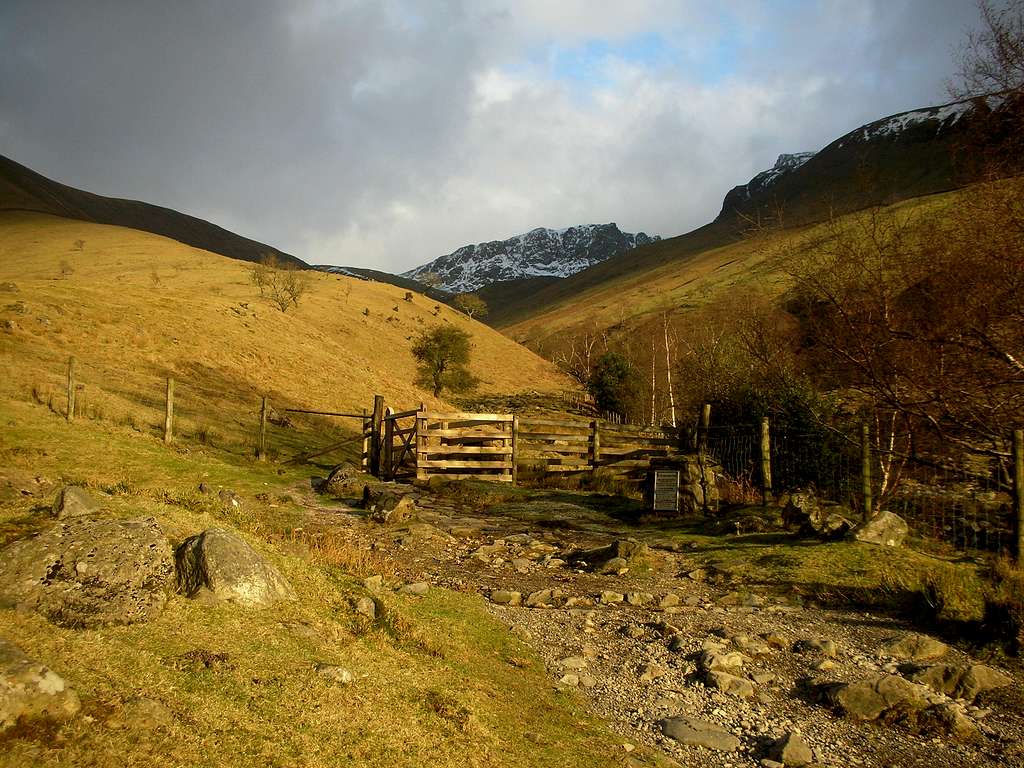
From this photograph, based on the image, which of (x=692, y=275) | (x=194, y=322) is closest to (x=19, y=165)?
(x=692, y=275)

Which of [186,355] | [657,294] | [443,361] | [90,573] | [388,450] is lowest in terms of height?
[90,573]

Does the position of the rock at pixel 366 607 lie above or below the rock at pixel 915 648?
above

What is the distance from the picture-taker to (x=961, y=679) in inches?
227

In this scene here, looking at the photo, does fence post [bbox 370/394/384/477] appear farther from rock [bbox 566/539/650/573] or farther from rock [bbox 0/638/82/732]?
rock [bbox 0/638/82/732]

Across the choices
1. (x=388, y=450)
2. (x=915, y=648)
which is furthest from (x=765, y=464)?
(x=388, y=450)

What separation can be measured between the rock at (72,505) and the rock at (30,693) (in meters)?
2.62

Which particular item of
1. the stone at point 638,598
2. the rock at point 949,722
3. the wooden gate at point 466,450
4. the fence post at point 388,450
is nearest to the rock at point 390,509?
the stone at point 638,598

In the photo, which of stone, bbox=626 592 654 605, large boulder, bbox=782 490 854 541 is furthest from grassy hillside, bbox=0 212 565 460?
large boulder, bbox=782 490 854 541

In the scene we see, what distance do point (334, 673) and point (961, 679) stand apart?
16.9 feet

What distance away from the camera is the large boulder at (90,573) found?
4379 mm

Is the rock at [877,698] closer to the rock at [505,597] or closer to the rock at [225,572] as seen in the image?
the rock at [505,597]

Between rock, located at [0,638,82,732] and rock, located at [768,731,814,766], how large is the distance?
432cm

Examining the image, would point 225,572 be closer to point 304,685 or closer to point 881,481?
point 304,685

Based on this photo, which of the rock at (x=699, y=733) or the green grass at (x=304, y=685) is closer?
the green grass at (x=304, y=685)
